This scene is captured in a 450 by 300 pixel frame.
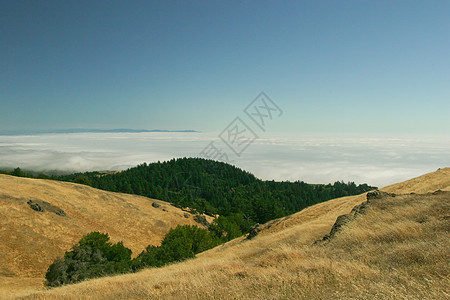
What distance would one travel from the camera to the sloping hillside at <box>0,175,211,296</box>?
3152 centimetres

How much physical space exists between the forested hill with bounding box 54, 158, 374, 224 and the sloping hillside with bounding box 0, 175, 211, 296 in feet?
106

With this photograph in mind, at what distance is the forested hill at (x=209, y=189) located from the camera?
100m

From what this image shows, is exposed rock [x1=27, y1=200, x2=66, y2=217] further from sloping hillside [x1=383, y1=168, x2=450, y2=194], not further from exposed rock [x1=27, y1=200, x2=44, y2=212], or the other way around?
sloping hillside [x1=383, y1=168, x2=450, y2=194]

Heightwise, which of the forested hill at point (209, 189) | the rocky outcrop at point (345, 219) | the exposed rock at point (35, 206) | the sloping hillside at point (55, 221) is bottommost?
the forested hill at point (209, 189)

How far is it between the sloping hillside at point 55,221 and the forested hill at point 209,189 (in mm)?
32201

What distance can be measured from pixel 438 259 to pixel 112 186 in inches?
4754

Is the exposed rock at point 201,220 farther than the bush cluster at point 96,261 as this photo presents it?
Yes

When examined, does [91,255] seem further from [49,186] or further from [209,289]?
[49,186]

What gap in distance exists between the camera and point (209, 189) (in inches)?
5866

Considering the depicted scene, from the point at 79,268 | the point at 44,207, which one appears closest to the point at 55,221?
the point at 44,207

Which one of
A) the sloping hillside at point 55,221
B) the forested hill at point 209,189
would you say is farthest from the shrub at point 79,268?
the forested hill at point 209,189

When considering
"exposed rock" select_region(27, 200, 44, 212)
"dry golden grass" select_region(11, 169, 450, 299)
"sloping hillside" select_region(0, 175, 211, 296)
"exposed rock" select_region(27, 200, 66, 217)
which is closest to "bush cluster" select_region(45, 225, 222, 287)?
"sloping hillside" select_region(0, 175, 211, 296)

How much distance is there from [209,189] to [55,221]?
358 feet

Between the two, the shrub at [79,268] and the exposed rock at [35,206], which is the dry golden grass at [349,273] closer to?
the shrub at [79,268]
